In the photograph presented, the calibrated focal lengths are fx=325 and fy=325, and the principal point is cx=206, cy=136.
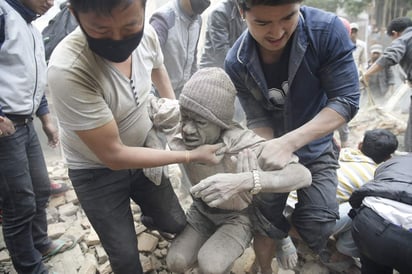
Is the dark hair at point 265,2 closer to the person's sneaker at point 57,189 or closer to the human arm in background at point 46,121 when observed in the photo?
the human arm in background at point 46,121

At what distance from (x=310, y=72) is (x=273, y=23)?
449mm

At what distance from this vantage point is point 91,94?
1.63 metres

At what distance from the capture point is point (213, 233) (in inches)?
89.8

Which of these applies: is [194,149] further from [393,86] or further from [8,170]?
[393,86]

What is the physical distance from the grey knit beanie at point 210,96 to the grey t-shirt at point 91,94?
0.33m

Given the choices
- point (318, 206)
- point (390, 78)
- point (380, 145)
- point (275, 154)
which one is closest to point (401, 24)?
point (380, 145)

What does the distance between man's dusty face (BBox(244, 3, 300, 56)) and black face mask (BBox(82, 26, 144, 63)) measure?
63 centimetres

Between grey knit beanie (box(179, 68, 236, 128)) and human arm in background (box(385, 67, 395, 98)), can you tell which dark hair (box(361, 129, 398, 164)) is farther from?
human arm in background (box(385, 67, 395, 98))

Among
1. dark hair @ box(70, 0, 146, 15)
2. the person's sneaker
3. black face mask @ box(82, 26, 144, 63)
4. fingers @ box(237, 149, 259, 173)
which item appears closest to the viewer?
dark hair @ box(70, 0, 146, 15)

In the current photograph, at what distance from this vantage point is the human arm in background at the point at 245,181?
1693 mm

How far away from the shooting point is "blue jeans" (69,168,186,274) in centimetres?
207

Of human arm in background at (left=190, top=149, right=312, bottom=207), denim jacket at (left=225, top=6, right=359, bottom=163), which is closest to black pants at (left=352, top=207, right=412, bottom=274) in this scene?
denim jacket at (left=225, top=6, right=359, bottom=163)

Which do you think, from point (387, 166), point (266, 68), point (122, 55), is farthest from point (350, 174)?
point (122, 55)

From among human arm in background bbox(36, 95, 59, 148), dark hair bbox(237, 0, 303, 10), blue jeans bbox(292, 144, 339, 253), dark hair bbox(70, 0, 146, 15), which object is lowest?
blue jeans bbox(292, 144, 339, 253)
